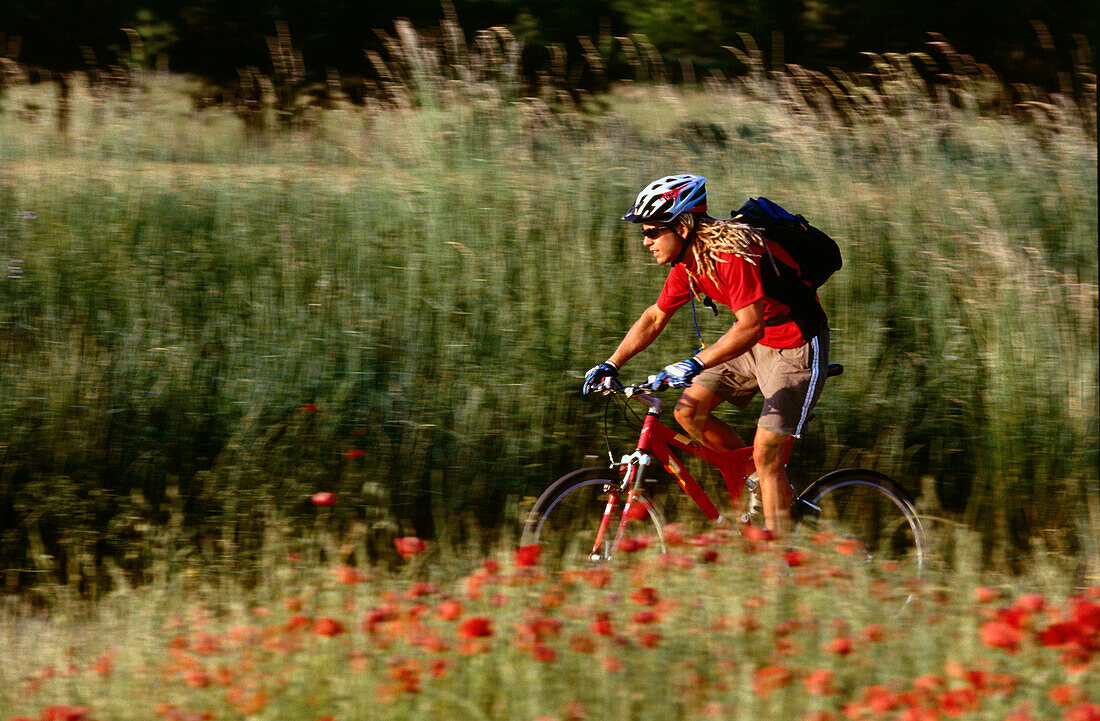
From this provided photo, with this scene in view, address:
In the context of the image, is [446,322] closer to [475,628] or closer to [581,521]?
[581,521]

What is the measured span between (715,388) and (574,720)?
1.86 m

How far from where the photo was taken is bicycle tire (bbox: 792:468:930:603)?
4332 millimetres

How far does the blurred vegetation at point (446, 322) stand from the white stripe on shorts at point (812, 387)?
0.88m

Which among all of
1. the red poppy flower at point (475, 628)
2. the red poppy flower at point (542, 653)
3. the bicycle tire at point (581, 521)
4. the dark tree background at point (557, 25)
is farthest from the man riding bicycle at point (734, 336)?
the dark tree background at point (557, 25)

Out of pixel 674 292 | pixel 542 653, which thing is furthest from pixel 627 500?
pixel 542 653

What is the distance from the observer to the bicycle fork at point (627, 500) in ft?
14.3

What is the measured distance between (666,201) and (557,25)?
1027cm

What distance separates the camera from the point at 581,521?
183 inches

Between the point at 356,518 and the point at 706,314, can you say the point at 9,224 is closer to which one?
the point at 356,518

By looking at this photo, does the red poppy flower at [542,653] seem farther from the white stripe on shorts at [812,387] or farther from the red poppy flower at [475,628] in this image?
the white stripe on shorts at [812,387]

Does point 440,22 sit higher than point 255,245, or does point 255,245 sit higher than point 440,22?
point 440,22

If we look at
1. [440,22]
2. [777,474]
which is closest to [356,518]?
[777,474]

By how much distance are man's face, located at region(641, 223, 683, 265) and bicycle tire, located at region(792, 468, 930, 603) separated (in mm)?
1185

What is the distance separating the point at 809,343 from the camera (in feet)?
14.3
